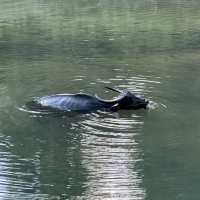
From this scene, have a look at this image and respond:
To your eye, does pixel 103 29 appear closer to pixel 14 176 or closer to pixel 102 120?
pixel 102 120

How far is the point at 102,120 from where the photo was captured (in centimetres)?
1169

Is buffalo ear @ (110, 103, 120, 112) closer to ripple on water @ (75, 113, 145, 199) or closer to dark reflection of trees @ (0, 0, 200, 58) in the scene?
ripple on water @ (75, 113, 145, 199)

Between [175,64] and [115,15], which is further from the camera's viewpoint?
[115,15]

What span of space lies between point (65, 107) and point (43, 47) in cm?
898

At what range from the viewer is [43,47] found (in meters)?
21.0

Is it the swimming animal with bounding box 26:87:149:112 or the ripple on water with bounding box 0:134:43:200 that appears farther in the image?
the swimming animal with bounding box 26:87:149:112

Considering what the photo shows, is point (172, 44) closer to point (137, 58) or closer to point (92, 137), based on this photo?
point (137, 58)

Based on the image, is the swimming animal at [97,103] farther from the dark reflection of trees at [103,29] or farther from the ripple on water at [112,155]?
the dark reflection of trees at [103,29]

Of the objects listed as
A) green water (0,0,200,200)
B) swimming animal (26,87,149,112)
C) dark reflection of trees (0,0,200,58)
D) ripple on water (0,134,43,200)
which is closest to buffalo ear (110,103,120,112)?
swimming animal (26,87,149,112)

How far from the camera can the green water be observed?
891 cm

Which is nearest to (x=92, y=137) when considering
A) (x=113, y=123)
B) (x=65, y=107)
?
(x=113, y=123)

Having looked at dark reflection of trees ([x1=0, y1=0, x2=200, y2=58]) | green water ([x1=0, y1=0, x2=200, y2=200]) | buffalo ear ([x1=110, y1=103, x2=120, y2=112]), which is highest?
buffalo ear ([x1=110, y1=103, x2=120, y2=112])

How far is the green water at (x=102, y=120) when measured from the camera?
8.91 m

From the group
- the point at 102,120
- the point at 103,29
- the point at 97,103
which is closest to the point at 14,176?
the point at 102,120
